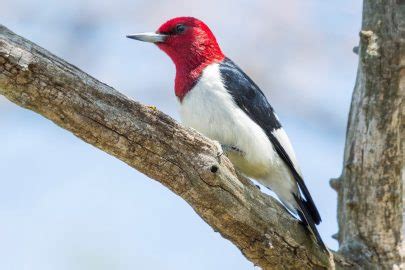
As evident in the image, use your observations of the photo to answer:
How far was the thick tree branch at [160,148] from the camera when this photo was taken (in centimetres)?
299

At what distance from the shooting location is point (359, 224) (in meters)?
4.42

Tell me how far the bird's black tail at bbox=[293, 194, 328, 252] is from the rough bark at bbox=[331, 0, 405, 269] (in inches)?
13.5

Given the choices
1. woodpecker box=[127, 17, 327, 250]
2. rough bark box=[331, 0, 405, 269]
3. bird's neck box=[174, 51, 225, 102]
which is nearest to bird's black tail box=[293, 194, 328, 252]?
woodpecker box=[127, 17, 327, 250]

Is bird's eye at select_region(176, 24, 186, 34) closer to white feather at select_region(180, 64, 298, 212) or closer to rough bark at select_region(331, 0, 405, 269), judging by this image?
white feather at select_region(180, 64, 298, 212)

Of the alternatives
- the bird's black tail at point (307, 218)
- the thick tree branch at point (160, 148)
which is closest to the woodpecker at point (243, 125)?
the bird's black tail at point (307, 218)

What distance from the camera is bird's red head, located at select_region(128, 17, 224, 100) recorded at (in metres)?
4.73

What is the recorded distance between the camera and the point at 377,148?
432 centimetres

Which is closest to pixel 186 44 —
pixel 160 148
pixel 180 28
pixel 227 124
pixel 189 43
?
pixel 189 43

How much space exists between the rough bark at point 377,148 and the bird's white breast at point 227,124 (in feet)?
1.69

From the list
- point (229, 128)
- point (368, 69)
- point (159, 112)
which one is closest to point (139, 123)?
point (159, 112)

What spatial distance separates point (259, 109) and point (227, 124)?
33 cm

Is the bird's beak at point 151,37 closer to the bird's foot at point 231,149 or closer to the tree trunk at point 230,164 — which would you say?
the bird's foot at point 231,149

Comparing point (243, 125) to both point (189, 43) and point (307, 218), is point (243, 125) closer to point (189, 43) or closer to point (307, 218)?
point (307, 218)

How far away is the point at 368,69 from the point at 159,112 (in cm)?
150
